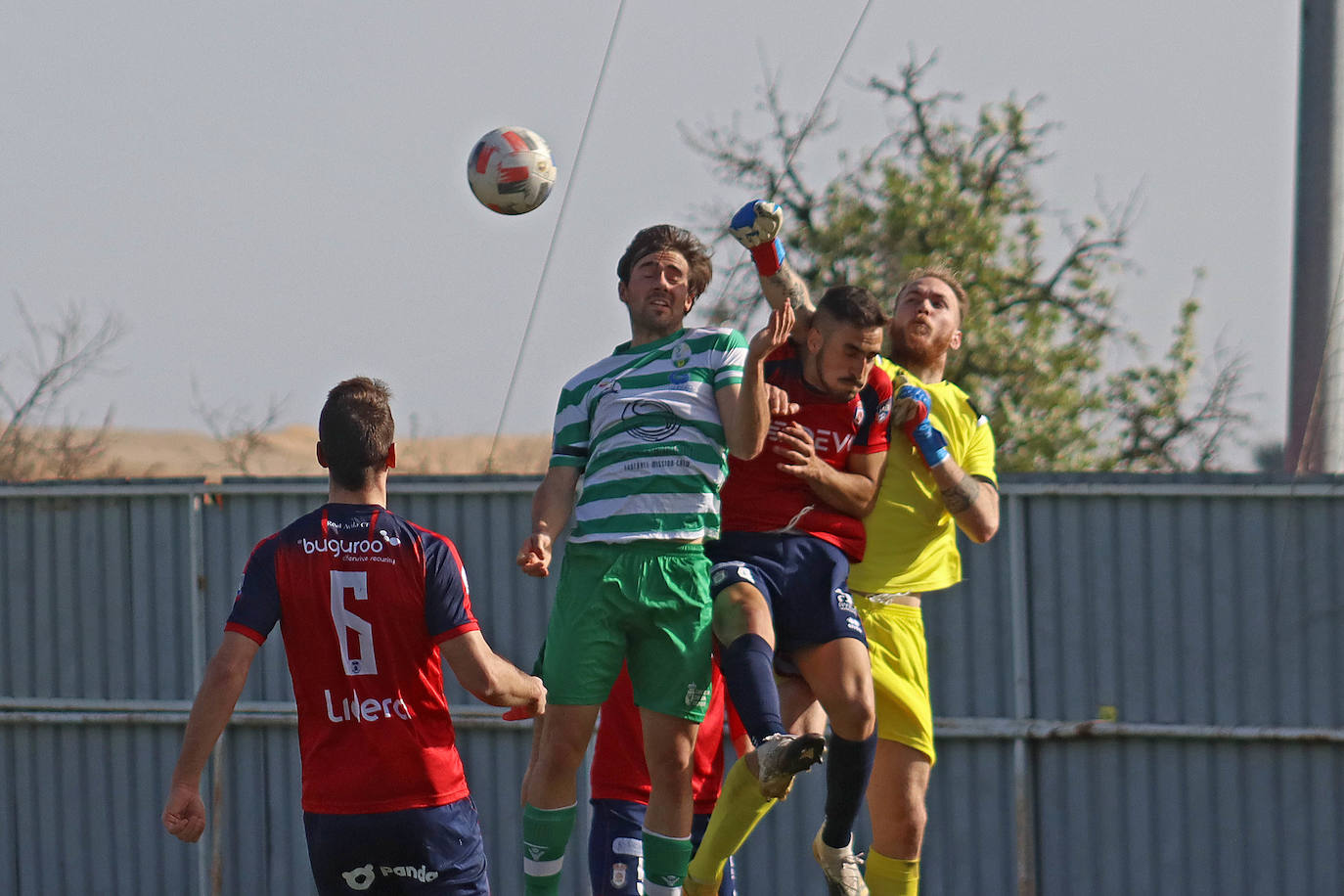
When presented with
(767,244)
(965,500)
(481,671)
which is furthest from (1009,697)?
(481,671)

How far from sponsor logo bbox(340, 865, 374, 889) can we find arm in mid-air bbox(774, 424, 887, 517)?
→ 5.49 feet

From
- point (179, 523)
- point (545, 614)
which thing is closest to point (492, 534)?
point (545, 614)

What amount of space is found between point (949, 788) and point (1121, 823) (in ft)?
2.79

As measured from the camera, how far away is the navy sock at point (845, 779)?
4.68 metres

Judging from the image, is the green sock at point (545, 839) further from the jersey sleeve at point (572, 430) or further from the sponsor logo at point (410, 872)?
the jersey sleeve at point (572, 430)

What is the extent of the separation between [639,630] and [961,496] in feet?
3.88

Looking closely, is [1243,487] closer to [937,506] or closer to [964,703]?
[964,703]

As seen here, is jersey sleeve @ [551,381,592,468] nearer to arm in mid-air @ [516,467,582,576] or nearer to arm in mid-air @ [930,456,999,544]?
arm in mid-air @ [516,467,582,576]

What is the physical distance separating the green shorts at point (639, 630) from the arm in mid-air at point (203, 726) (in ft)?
3.54

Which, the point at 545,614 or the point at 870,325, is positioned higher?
the point at 870,325

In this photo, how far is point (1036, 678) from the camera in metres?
7.75

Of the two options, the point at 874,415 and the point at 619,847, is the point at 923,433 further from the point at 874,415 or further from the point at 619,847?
the point at 619,847

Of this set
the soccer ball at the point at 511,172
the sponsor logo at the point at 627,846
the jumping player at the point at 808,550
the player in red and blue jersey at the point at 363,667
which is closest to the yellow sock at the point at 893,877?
the jumping player at the point at 808,550

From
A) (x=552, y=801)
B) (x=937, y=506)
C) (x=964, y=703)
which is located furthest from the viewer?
(x=964, y=703)
